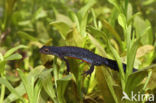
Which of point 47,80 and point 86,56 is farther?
point 86,56

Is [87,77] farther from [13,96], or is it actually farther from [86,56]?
[13,96]

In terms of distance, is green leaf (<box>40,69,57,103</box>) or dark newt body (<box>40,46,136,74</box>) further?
dark newt body (<box>40,46,136,74</box>)

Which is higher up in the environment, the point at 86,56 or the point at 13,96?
the point at 86,56

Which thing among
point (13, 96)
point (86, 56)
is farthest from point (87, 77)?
point (13, 96)

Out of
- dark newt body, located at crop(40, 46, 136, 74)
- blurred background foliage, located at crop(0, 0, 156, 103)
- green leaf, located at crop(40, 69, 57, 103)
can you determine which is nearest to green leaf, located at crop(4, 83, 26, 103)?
blurred background foliage, located at crop(0, 0, 156, 103)

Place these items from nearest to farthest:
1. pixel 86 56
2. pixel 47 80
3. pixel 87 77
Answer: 1. pixel 47 80
2. pixel 86 56
3. pixel 87 77

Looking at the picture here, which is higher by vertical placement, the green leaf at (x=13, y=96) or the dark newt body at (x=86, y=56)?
the dark newt body at (x=86, y=56)

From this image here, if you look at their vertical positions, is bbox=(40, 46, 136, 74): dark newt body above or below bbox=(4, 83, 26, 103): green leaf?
above

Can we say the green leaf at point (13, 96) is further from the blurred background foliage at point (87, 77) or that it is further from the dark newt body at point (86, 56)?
the dark newt body at point (86, 56)

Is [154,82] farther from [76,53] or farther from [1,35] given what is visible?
[1,35]

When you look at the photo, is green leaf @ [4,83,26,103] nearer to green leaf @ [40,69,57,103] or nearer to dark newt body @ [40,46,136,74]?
green leaf @ [40,69,57,103]

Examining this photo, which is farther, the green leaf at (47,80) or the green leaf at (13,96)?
the green leaf at (13,96)

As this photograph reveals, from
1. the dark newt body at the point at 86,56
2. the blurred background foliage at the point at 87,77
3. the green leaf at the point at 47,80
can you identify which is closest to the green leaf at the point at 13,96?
the blurred background foliage at the point at 87,77
